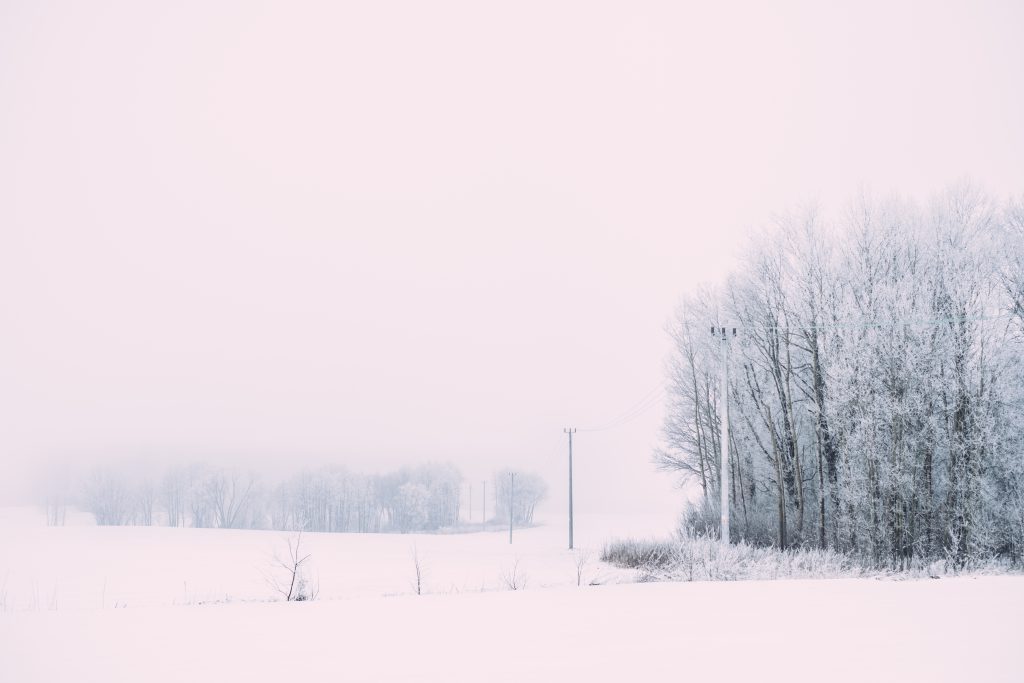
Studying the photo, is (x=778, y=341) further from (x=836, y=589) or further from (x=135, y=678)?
(x=135, y=678)

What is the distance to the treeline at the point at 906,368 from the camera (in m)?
18.6

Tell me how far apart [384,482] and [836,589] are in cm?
8927

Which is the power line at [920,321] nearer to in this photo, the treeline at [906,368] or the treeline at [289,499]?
the treeline at [906,368]

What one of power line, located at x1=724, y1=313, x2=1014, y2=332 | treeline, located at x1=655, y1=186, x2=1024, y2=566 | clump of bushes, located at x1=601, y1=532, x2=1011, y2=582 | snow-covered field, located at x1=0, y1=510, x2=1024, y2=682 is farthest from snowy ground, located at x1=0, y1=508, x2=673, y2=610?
power line, located at x1=724, y1=313, x2=1014, y2=332

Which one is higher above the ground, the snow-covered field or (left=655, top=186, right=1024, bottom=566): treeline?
(left=655, top=186, right=1024, bottom=566): treeline

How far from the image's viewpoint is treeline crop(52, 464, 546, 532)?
2847 inches

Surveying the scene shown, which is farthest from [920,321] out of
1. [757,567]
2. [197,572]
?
[197,572]

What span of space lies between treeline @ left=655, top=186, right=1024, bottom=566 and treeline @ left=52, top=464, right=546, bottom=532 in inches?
2117

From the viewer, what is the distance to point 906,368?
1978 cm

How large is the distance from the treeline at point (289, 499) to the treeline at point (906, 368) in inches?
2117

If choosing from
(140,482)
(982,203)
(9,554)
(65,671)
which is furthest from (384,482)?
(65,671)

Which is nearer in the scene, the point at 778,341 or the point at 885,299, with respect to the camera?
the point at 885,299

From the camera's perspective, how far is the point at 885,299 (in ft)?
67.6

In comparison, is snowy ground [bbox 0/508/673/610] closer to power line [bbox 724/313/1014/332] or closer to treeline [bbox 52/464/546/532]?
power line [bbox 724/313/1014/332]
